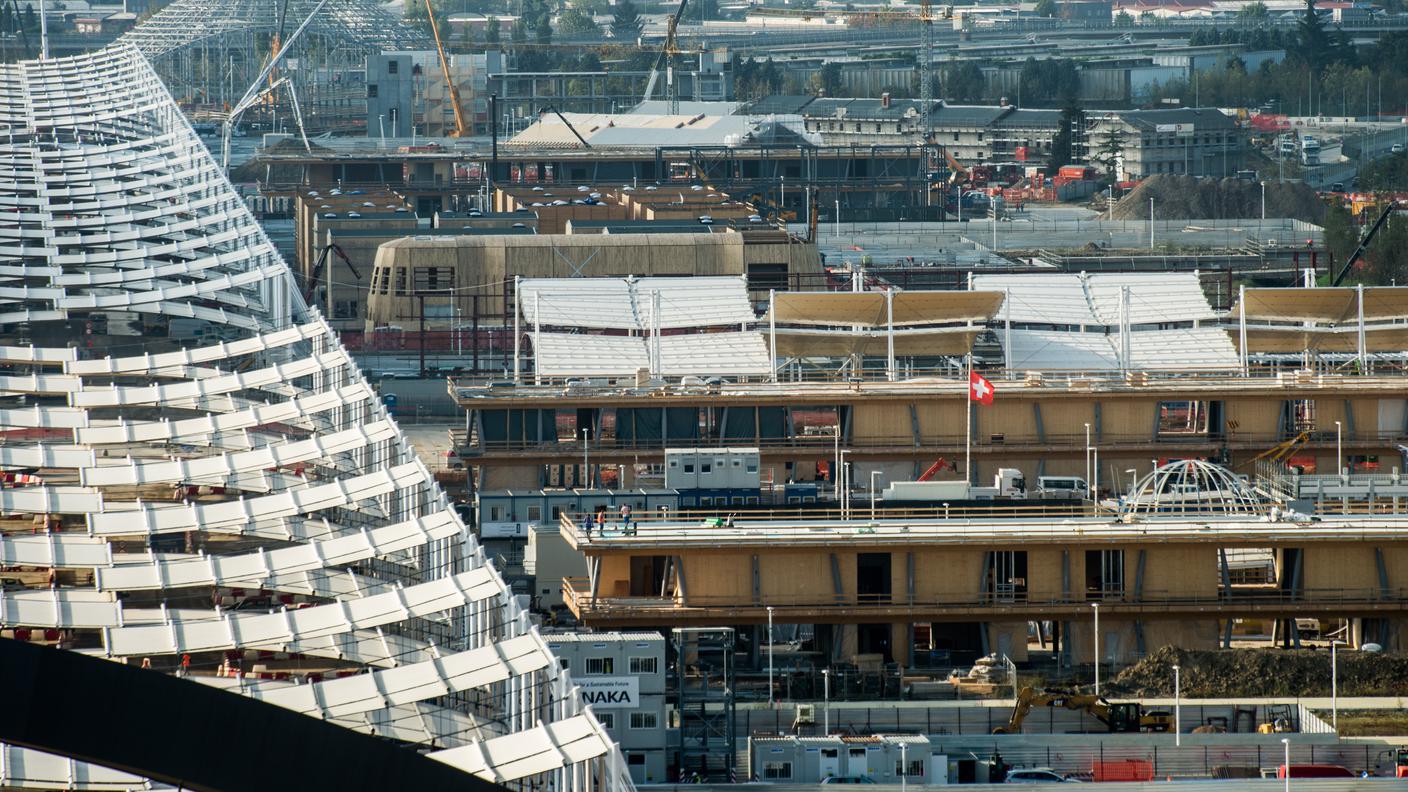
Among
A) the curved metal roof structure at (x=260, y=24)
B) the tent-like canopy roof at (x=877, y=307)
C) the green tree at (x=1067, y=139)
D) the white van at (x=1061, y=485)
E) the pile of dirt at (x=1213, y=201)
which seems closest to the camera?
the white van at (x=1061, y=485)

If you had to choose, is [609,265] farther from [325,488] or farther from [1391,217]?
[325,488]

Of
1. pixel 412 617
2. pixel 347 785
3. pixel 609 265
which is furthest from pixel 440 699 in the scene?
pixel 609 265

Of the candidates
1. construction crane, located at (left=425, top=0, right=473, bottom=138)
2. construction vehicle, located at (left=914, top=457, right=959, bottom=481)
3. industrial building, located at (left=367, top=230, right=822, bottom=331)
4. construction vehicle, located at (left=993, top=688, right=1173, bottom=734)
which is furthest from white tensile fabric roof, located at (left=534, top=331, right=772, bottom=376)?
construction crane, located at (left=425, top=0, right=473, bottom=138)

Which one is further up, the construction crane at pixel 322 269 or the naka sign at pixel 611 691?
the construction crane at pixel 322 269

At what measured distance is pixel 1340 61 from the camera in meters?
114

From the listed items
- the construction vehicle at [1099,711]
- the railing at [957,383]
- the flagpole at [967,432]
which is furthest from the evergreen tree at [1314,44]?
the construction vehicle at [1099,711]

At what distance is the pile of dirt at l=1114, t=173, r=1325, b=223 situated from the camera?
73.6 meters

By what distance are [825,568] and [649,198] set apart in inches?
1395

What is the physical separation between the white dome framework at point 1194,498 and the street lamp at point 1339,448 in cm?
531

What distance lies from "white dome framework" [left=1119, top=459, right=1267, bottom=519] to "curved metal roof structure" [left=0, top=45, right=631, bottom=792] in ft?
30.4

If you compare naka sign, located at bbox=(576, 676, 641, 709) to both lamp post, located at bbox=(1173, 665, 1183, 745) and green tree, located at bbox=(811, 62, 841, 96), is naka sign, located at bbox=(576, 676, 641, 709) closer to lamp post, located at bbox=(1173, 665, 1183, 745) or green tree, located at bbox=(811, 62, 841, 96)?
lamp post, located at bbox=(1173, 665, 1183, 745)

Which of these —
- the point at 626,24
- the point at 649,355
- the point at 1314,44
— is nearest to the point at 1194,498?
the point at 649,355

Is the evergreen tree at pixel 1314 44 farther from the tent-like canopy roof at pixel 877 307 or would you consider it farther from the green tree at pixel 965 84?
the tent-like canopy roof at pixel 877 307

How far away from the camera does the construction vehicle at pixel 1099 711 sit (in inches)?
815
